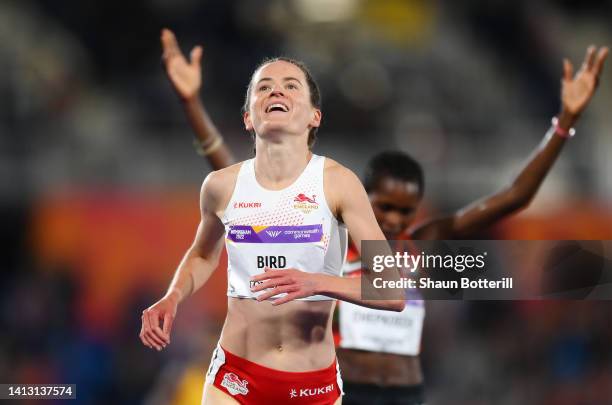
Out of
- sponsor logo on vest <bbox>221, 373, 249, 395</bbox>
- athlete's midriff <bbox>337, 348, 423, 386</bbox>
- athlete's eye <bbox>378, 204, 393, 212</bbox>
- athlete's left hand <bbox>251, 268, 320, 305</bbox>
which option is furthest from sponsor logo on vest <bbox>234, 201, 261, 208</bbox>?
athlete's midriff <bbox>337, 348, 423, 386</bbox>

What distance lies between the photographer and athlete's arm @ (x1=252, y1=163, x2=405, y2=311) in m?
3.62

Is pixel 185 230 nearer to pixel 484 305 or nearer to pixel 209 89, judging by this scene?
pixel 209 89

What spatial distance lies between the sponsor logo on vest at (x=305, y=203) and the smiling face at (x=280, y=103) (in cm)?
32

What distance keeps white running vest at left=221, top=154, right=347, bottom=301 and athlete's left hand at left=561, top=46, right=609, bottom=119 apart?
1998 millimetres

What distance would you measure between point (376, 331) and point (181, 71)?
2.02 meters

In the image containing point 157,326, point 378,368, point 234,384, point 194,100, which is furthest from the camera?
point 194,100

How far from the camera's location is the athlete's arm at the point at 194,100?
18.1 ft

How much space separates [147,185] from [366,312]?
6456mm

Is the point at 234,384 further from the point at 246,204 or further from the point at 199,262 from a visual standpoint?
the point at 246,204

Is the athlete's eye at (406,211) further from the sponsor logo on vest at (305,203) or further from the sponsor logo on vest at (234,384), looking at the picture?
the sponsor logo on vest at (234,384)

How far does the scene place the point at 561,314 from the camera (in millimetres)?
10492

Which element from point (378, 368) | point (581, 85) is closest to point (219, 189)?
point (378, 368)

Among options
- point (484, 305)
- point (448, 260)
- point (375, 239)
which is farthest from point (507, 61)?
point (375, 239)

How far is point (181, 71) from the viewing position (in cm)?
567
